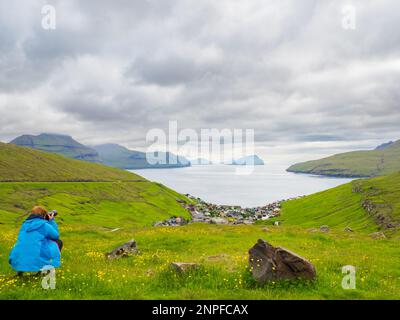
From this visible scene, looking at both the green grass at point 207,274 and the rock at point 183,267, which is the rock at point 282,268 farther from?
the rock at point 183,267

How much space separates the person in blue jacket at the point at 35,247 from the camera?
49.8ft

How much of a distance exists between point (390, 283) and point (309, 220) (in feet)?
587

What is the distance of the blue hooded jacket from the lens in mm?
15188

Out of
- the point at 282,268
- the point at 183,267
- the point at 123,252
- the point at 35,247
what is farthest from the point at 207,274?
the point at 123,252

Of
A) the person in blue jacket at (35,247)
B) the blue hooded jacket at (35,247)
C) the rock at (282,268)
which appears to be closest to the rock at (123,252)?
the person in blue jacket at (35,247)

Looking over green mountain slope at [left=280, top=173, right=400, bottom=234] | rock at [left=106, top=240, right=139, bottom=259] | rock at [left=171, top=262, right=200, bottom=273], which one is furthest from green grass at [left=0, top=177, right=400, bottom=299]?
green mountain slope at [left=280, top=173, right=400, bottom=234]

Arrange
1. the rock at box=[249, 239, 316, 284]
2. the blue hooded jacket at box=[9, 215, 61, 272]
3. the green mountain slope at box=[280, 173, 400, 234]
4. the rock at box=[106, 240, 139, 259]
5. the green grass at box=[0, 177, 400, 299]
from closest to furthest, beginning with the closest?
the green grass at box=[0, 177, 400, 299] < the rock at box=[249, 239, 316, 284] < the blue hooded jacket at box=[9, 215, 61, 272] < the rock at box=[106, 240, 139, 259] < the green mountain slope at box=[280, 173, 400, 234]

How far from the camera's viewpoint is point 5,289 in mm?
14031

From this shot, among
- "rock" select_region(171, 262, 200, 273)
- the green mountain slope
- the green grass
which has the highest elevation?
"rock" select_region(171, 262, 200, 273)

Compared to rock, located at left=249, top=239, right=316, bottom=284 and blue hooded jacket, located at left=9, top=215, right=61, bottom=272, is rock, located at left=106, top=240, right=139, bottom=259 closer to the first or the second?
blue hooded jacket, located at left=9, top=215, right=61, bottom=272

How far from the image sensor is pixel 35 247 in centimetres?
1519

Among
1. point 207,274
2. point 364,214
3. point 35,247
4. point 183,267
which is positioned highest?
point 35,247

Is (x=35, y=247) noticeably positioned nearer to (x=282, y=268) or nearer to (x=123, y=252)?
(x=123, y=252)
